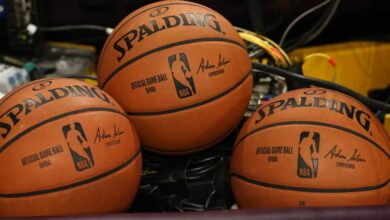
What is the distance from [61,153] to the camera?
85cm

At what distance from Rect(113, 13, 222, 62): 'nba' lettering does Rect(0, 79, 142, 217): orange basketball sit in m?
0.15

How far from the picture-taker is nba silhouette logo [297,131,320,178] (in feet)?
2.91

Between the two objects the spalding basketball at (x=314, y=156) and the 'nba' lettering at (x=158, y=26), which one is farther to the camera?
the 'nba' lettering at (x=158, y=26)

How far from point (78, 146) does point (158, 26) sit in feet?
1.07

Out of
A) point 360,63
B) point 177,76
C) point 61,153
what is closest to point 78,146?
point 61,153

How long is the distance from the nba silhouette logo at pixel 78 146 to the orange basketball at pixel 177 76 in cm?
18

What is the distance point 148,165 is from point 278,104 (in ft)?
1.21

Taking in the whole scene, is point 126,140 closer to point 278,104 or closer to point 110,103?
point 110,103

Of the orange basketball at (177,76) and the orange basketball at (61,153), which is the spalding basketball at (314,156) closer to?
the orange basketball at (177,76)

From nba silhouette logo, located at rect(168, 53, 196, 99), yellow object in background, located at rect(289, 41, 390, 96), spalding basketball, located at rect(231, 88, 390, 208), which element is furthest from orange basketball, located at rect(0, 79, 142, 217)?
yellow object in background, located at rect(289, 41, 390, 96)

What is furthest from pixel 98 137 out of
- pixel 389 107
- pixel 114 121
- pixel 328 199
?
pixel 389 107

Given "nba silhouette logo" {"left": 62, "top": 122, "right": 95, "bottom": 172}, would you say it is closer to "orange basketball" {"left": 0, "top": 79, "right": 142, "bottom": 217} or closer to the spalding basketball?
"orange basketball" {"left": 0, "top": 79, "right": 142, "bottom": 217}

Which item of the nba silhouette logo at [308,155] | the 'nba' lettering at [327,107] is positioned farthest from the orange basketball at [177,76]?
the nba silhouette logo at [308,155]

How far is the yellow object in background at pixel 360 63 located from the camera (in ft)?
6.00
